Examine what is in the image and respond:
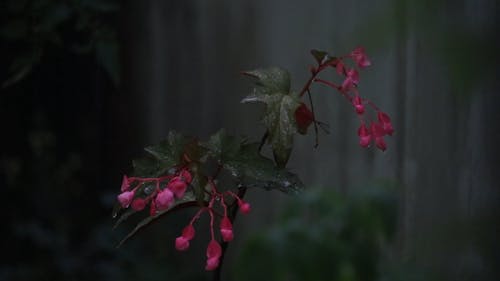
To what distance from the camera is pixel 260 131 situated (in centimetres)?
240

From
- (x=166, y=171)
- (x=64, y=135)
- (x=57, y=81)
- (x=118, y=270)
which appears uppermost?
(x=166, y=171)

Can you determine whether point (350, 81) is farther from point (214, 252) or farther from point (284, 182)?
point (214, 252)

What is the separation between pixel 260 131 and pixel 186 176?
1.44 m

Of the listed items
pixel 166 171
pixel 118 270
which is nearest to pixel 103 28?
pixel 118 270

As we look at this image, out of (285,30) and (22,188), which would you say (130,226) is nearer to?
(22,188)

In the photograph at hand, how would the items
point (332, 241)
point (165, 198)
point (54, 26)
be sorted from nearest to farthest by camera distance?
1. point (165, 198)
2. point (332, 241)
3. point (54, 26)

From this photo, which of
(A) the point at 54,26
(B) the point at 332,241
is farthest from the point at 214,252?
(A) the point at 54,26

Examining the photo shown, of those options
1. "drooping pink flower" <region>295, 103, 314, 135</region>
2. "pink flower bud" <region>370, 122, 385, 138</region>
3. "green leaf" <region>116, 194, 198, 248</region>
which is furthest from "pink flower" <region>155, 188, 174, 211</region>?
"pink flower bud" <region>370, 122, 385, 138</region>

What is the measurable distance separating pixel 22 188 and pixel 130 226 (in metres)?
0.50

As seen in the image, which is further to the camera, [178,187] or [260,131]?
[260,131]

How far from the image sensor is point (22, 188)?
2990mm

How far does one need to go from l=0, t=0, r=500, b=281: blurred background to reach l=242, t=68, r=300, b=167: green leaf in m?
0.47

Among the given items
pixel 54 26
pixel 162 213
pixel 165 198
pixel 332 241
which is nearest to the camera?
pixel 165 198

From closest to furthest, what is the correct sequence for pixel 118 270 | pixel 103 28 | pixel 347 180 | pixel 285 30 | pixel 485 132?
pixel 485 132, pixel 347 180, pixel 285 30, pixel 103 28, pixel 118 270
